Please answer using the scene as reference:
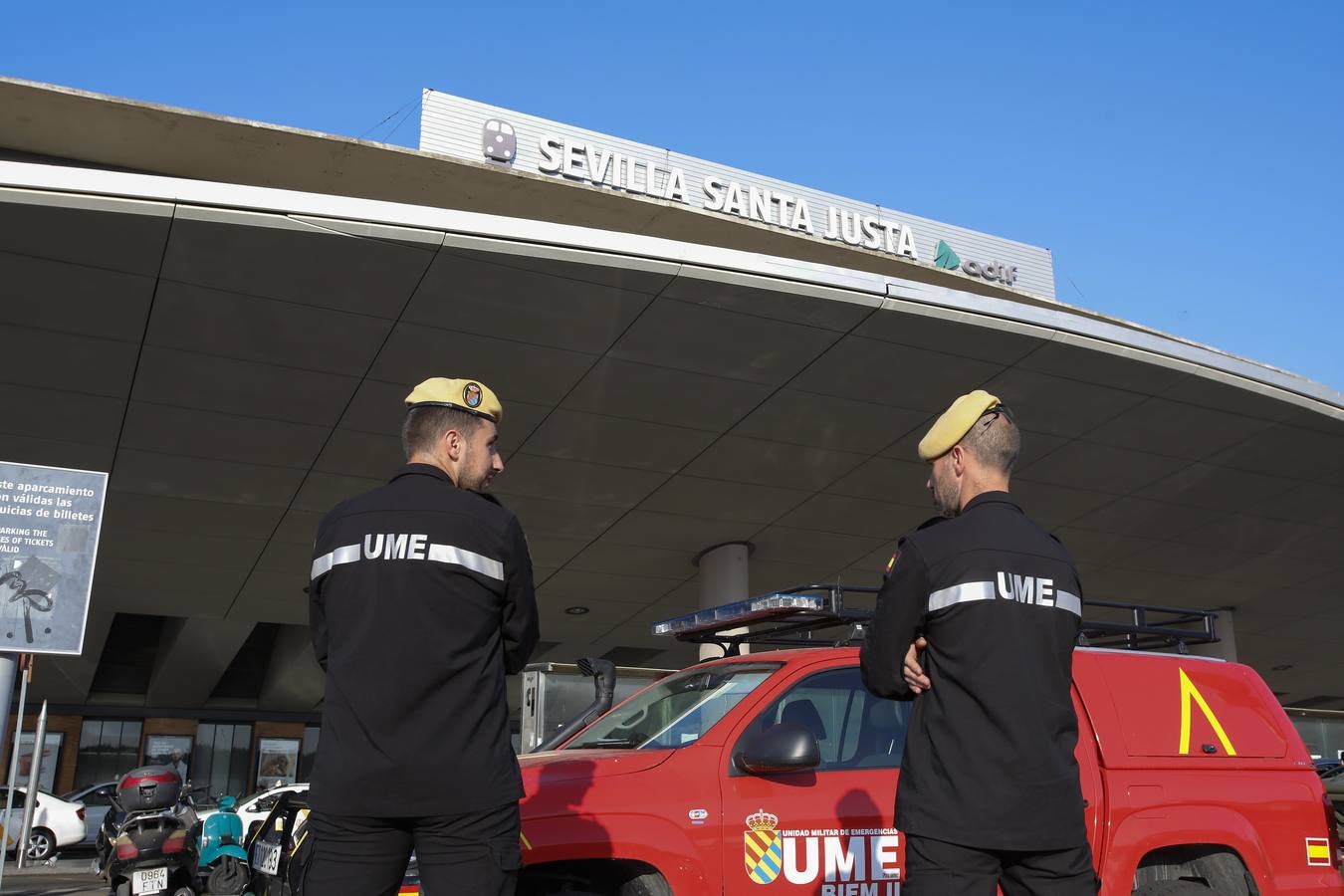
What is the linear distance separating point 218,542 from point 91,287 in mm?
7591

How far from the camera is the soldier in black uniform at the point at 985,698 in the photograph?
9.30ft

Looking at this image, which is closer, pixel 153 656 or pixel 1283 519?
pixel 1283 519

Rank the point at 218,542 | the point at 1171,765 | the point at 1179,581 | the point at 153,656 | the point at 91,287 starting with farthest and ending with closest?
1. the point at 153,656
2. the point at 1179,581
3. the point at 218,542
4. the point at 91,287
5. the point at 1171,765

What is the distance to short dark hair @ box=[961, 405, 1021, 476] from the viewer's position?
321 centimetres

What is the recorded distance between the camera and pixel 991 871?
9.30 ft

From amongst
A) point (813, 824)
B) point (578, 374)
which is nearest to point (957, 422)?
point (813, 824)

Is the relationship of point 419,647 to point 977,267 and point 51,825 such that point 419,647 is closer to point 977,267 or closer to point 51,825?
point 51,825

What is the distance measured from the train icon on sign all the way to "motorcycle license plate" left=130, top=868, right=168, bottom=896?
13.6m

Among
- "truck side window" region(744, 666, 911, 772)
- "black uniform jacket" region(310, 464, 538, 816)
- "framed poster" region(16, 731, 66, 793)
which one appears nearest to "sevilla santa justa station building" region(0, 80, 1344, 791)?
"truck side window" region(744, 666, 911, 772)

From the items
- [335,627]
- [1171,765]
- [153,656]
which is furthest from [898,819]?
[153,656]

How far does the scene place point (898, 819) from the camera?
2.97 meters

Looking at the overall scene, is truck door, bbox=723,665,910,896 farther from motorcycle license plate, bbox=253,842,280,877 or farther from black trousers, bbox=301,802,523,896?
motorcycle license plate, bbox=253,842,280,877

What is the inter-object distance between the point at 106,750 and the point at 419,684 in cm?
3214

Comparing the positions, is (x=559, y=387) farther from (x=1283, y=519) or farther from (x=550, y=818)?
(x=1283, y=519)
